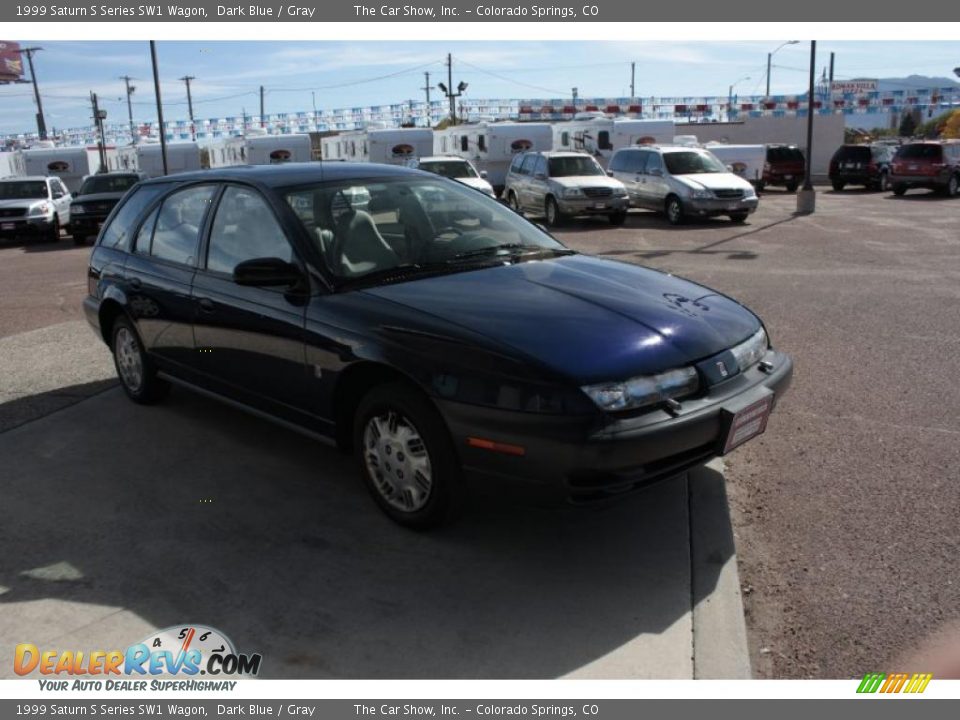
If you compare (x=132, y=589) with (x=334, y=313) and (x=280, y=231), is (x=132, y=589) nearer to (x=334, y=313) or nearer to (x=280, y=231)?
(x=334, y=313)

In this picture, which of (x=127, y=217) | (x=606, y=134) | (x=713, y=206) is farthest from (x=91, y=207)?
(x=606, y=134)

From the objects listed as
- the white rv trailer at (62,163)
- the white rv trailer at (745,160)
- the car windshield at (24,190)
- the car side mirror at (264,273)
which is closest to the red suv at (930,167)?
the white rv trailer at (745,160)

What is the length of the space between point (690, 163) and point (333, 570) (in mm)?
17456

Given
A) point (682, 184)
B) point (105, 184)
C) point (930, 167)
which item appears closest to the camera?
point (682, 184)

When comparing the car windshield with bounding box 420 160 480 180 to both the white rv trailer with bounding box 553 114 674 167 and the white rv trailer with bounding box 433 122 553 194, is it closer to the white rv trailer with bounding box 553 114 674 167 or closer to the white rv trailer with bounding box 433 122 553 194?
the white rv trailer with bounding box 433 122 553 194

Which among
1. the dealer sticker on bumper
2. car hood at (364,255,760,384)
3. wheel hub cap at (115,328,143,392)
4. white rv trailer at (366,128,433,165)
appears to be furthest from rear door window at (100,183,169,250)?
white rv trailer at (366,128,433,165)

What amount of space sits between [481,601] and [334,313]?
1521mm

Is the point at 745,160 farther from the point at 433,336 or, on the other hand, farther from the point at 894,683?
the point at 894,683

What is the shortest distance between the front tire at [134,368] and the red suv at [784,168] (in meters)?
27.1

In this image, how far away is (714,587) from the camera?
3.50 meters

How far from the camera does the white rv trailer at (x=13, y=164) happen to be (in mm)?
31359

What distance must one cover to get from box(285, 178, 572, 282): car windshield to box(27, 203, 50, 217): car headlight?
18.1 meters

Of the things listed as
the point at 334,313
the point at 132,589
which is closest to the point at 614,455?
the point at 334,313

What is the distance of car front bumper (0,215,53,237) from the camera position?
787 inches
